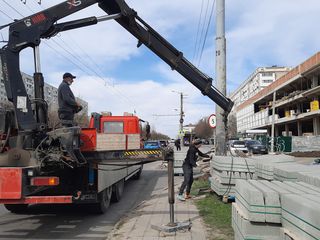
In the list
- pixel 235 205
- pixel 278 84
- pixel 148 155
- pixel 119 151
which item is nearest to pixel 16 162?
pixel 119 151

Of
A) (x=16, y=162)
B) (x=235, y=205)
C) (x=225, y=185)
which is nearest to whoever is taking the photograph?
(x=235, y=205)

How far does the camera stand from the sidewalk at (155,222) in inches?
297

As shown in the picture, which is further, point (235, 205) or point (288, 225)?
point (235, 205)

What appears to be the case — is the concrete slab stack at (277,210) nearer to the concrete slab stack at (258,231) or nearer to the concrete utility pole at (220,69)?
the concrete slab stack at (258,231)

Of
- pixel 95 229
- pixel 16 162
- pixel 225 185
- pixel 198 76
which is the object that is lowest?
pixel 95 229

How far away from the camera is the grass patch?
753cm

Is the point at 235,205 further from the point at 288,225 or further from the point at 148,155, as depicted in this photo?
the point at 148,155

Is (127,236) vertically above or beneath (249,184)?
beneath

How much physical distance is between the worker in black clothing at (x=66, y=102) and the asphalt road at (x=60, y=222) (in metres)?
2.27

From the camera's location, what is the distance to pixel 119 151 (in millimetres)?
8117

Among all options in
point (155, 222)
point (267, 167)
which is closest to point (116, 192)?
point (155, 222)

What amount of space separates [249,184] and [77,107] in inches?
183

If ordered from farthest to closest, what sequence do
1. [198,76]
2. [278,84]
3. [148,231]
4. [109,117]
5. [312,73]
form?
[278,84] → [312,73] → [109,117] → [198,76] → [148,231]

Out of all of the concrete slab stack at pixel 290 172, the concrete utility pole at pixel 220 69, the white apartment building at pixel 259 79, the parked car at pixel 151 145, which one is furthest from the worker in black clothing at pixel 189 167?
the white apartment building at pixel 259 79
